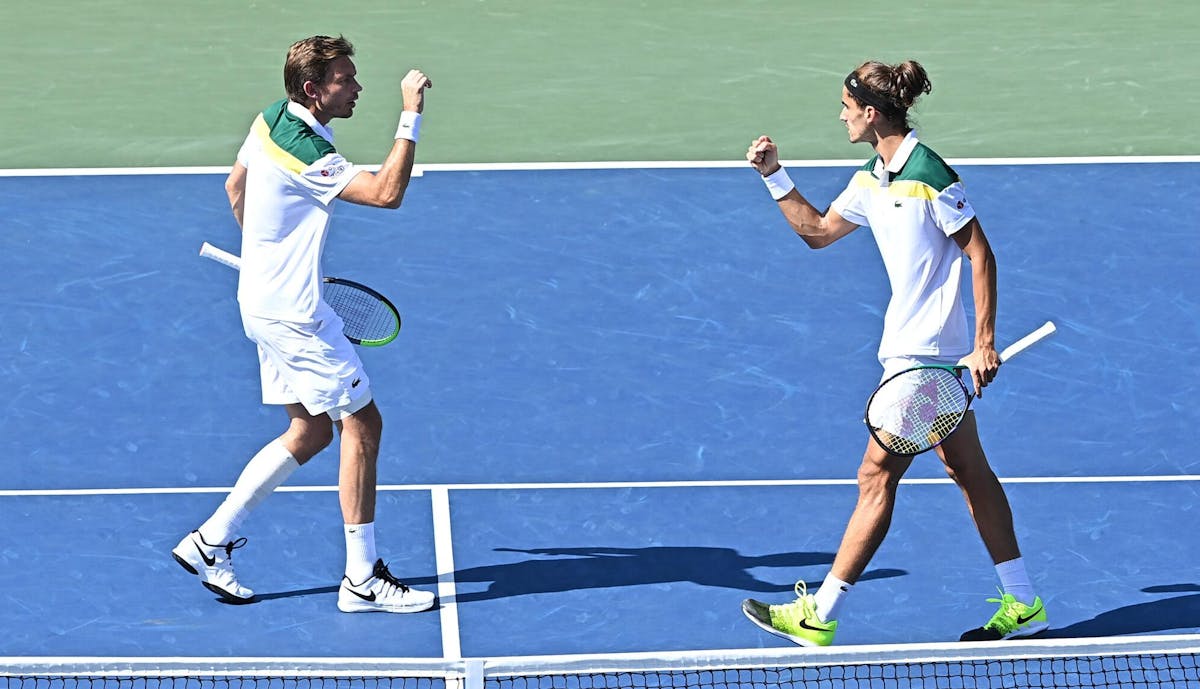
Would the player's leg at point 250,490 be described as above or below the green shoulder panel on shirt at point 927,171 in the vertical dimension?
below

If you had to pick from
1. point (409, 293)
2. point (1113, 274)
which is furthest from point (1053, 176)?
point (409, 293)

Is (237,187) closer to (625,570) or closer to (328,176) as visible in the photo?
(328,176)

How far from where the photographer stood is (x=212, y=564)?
7645 millimetres

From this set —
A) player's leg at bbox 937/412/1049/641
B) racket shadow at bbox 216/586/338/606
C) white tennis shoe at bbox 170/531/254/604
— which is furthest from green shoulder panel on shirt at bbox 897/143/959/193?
white tennis shoe at bbox 170/531/254/604

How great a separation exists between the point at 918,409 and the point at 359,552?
2189mm

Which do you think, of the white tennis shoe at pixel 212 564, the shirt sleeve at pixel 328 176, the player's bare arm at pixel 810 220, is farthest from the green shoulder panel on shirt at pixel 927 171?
the white tennis shoe at pixel 212 564

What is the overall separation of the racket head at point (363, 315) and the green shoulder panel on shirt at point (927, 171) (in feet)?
7.16

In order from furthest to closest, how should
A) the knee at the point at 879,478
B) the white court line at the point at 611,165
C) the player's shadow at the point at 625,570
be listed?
the white court line at the point at 611,165 → the player's shadow at the point at 625,570 → the knee at the point at 879,478

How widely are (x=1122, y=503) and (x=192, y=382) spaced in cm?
455

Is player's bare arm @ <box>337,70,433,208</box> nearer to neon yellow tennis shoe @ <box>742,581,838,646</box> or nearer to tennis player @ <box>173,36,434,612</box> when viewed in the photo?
tennis player @ <box>173,36,434,612</box>

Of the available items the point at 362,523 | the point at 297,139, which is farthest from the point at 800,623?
the point at 297,139

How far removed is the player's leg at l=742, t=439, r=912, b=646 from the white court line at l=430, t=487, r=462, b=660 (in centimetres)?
125

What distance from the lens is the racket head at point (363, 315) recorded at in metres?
7.97

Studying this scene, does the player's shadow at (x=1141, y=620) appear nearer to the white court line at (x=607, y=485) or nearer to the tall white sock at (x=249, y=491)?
the white court line at (x=607, y=485)
